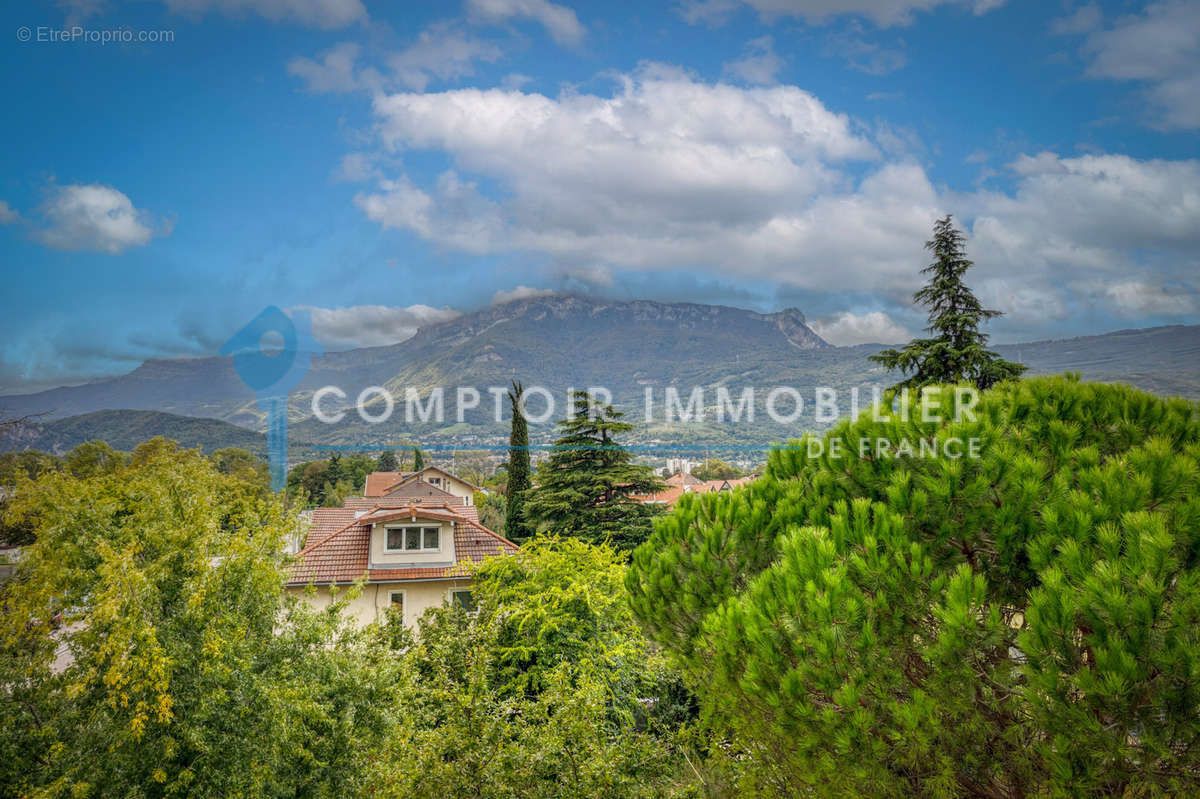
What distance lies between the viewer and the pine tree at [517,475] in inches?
1031

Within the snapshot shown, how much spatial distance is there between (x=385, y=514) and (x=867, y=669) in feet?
58.2

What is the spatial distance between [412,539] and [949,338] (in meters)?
17.3

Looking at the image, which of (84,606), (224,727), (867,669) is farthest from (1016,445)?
(84,606)

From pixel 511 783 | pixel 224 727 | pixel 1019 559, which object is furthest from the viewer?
pixel 224 727

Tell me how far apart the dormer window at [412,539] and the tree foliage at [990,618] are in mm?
16277

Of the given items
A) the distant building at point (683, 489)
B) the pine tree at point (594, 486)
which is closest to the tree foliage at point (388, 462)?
the distant building at point (683, 489)

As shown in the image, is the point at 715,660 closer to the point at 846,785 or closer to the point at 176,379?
the point at 846,785

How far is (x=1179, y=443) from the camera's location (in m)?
4.00

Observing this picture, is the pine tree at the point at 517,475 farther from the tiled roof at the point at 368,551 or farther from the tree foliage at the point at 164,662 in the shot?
the tree foliage at the point at 164,662

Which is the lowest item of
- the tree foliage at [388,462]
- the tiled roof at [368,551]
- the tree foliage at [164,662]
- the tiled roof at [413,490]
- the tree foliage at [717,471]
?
the tree foliage at [717,471]

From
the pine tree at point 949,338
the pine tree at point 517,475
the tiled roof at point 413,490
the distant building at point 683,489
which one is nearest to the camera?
the distant building at point 683,489

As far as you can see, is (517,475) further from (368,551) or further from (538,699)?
(538,699)

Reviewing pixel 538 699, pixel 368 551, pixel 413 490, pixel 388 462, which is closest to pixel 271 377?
pixel 388 462

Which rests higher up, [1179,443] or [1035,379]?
[1035,379]
